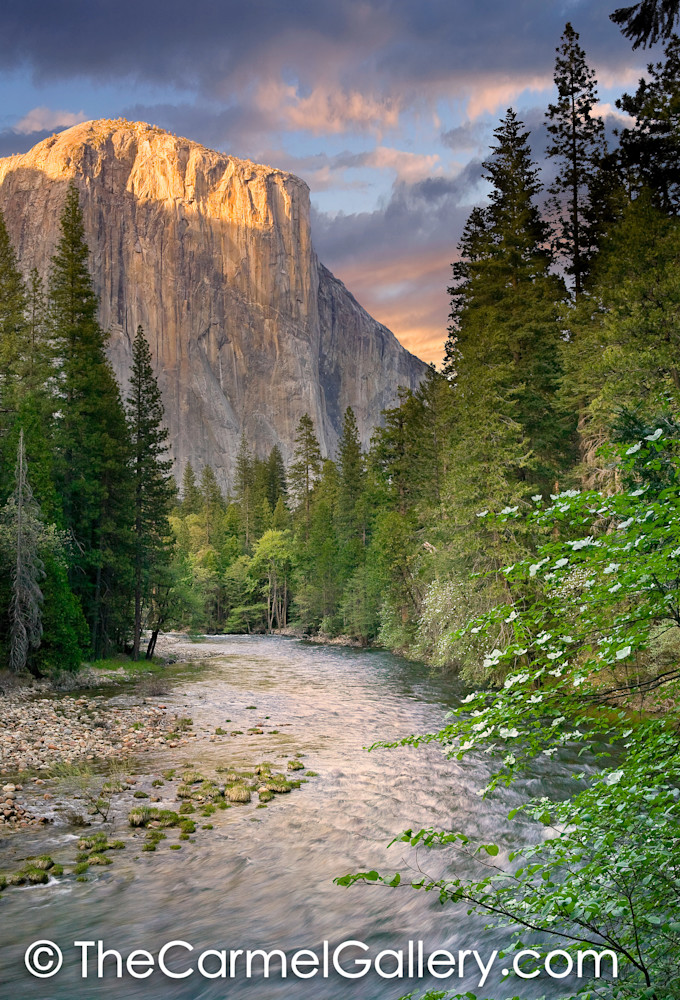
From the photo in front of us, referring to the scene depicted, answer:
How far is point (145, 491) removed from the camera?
3177 centimetres

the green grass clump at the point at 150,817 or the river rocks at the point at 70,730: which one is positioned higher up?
the green grass clump at the point at 150,817

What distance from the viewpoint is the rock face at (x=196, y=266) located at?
121562 mm

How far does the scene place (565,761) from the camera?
42.5ft

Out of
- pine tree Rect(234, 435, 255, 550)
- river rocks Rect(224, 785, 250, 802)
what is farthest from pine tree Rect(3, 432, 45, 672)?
pine tree Rect(234, 435, 255, 550)

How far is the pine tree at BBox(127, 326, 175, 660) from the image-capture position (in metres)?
30.8

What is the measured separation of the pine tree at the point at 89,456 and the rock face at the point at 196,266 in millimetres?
83964

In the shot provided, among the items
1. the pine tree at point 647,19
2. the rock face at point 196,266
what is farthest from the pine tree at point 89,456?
the rock face at point 196,266

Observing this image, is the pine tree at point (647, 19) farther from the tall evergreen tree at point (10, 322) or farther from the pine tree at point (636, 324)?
the tall evergreen tree at point (10, 322)

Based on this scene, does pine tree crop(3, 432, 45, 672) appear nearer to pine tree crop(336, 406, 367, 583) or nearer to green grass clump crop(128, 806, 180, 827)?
green grass clump crop(128, 806, 180, 827)

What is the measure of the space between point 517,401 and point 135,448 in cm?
1768

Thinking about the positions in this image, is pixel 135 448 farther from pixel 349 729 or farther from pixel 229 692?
pixel 349 729

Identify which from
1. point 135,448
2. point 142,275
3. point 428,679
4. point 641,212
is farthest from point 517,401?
point 142,275

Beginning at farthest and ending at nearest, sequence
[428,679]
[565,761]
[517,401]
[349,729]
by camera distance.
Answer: [428,679]
[517,401]
[349,729]
[565,761]

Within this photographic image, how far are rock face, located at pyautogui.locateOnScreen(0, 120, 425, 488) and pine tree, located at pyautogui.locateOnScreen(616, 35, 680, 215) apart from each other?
9944 cm
